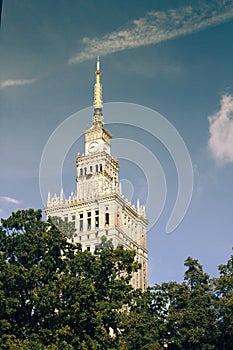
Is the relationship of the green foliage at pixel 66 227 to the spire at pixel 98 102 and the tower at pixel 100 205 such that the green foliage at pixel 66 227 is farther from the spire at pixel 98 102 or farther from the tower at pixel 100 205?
the spire at pixel 98 102

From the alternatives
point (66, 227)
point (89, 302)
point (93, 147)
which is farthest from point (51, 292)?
point (93, 147)

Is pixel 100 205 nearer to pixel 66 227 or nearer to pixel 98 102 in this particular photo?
pixel 66 227

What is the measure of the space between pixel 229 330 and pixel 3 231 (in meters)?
17.8

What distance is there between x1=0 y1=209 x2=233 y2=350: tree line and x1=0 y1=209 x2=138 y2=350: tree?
0.17ft

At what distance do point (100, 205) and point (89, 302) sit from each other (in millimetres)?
49216

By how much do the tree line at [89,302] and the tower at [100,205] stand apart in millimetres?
39475

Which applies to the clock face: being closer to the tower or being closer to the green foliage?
the tower

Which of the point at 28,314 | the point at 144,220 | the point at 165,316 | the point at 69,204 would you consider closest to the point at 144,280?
→ the point at 144,220

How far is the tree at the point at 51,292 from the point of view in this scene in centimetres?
3152

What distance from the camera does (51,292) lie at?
32.4 m

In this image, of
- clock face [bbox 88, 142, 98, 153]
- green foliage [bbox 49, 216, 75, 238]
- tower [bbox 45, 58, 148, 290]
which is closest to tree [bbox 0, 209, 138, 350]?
tower [bbox 45, 58, 148, 290]

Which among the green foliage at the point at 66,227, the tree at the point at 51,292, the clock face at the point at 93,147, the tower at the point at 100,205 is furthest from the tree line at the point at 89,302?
the clock face at the point at 93,147

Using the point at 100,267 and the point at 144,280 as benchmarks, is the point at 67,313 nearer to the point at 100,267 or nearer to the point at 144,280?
the point at 100,267

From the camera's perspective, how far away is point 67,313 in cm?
3241
